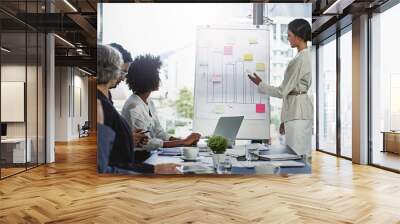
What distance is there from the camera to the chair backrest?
6.55m

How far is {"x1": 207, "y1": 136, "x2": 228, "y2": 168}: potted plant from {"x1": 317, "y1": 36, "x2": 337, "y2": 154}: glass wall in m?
4.77

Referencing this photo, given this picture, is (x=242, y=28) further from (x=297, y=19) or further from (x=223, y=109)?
(x=223, y=109)

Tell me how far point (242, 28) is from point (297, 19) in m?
0.96

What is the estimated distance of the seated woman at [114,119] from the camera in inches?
257

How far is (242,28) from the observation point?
6.62 m

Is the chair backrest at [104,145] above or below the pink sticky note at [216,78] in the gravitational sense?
below

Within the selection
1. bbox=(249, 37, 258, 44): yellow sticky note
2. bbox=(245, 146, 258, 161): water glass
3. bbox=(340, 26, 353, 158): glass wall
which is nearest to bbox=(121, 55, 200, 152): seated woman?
bbox=(245, 146, 258, 161): water glass

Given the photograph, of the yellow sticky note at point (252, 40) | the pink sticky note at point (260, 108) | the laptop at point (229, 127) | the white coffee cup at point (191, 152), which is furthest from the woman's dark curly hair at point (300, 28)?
the white coffee cup at point (191, 152)

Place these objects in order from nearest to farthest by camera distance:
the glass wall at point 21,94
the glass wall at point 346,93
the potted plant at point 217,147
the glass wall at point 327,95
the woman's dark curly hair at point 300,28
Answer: the potted plant at point 217,147, the glass wall at point 21,94, the woman's dark curly hair at point 300,28, the glass wall at point 346,93, the glass wall at point 327,95

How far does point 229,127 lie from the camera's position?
6559 mm

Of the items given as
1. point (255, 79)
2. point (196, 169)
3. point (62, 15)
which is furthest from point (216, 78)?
point (62, 15)

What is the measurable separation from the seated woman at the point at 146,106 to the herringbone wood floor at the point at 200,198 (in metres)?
0.65

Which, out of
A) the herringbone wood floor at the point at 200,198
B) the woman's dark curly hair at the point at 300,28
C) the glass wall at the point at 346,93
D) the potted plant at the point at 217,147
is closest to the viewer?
the herringbone wood floor at the point at 200,198

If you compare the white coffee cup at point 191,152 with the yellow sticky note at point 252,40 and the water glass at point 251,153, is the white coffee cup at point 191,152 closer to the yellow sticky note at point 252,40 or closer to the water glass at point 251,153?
the water glass at point 251,153
